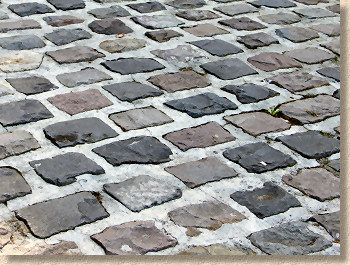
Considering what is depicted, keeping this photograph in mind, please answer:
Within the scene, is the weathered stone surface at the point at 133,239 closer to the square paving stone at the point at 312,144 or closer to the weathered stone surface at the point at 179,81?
the square paving stone at the point at 312,144

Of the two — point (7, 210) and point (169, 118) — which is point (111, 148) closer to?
point (169, 118)

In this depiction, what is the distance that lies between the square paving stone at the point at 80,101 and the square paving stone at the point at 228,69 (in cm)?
80

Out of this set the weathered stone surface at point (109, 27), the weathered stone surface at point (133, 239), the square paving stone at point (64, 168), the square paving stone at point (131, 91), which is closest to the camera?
the weathered stone surface at point (133, 239)

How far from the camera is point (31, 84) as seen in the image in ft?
12.0

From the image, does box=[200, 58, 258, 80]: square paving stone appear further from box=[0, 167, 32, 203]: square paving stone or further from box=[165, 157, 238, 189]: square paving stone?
box=[0, 167, 32, 203]: square paving stone

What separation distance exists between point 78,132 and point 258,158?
0.92 metres

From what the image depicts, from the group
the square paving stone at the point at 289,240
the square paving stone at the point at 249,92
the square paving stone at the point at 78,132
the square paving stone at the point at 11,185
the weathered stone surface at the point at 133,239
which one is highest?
the square paving stone at the point at 249,92

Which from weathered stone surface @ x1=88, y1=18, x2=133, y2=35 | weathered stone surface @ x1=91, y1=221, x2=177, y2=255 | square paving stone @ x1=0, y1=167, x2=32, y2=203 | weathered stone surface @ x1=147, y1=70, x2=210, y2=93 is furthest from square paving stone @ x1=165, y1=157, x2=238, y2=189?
weathered stone surface @ x1=88, y1=18, x2=133, y2=35

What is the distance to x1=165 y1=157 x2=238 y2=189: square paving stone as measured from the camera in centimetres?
289

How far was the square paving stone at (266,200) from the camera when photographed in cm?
271

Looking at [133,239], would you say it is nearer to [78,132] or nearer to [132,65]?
[78,132]

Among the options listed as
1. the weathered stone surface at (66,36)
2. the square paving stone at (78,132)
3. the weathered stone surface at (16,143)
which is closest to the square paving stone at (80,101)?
the square paving stone at (78,132)

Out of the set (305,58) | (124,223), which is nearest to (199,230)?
(124,223)

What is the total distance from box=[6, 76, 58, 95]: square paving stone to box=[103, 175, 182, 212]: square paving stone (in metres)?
1.04
